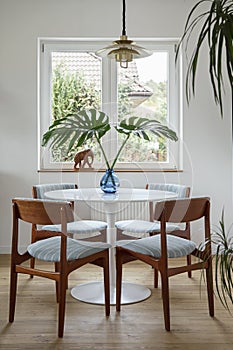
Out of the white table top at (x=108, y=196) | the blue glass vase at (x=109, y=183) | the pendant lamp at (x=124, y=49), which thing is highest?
the pendant lamp at (x=124, y=49)

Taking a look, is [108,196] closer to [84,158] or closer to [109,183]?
[109,183]

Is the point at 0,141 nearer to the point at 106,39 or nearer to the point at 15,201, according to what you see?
the point at 106,39

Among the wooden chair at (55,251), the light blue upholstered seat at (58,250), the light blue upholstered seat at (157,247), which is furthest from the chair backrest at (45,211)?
the light blue upholstered seat at (157,247)

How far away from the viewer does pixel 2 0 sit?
4.41 metres

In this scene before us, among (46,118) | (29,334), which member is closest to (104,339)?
(29,334)

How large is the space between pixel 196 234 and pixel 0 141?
2.19 meters

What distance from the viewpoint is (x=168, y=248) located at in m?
2.80

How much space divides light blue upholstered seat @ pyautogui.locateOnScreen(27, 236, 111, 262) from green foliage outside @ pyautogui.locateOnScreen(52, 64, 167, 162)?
1.95 m

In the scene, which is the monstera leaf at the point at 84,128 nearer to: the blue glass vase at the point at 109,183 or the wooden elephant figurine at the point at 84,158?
the blue glass vase at the point at 109,183

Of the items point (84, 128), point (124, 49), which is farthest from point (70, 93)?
point (124, 49)

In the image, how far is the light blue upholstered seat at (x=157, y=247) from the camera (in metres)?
2.77

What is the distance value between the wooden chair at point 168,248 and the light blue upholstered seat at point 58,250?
0.20m

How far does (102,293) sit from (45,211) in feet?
3.34

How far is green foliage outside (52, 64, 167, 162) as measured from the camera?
15.3 feet
